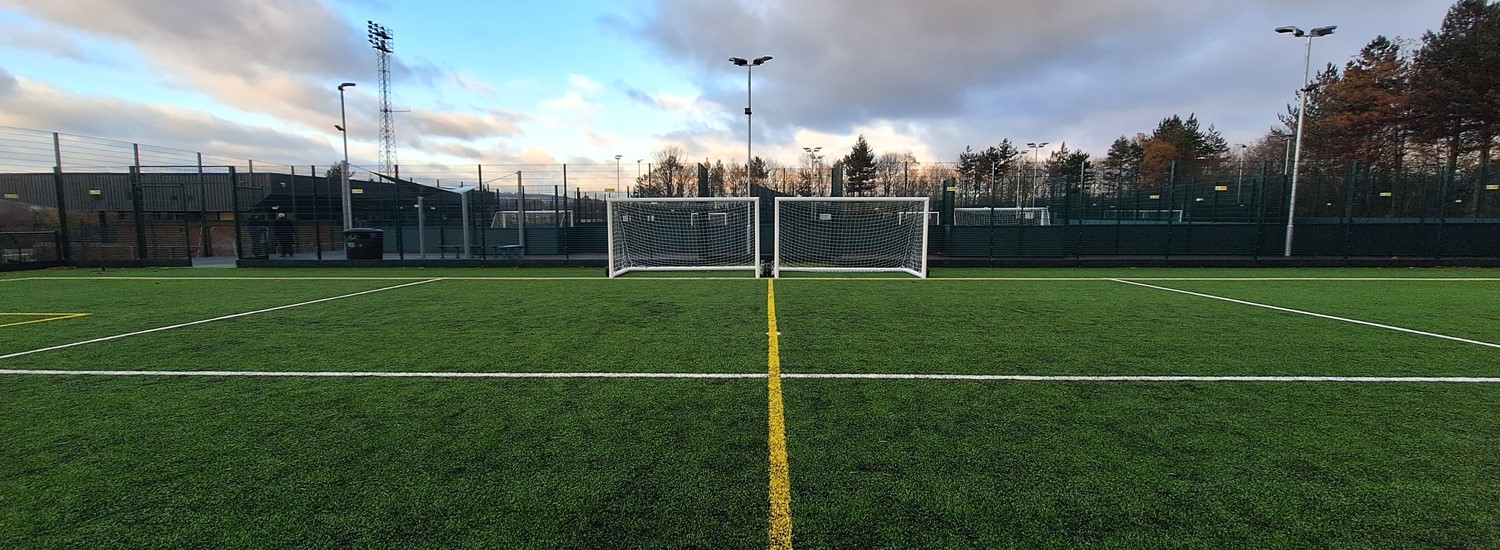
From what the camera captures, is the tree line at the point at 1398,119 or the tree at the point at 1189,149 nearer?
the tree line at the point at 1398,119

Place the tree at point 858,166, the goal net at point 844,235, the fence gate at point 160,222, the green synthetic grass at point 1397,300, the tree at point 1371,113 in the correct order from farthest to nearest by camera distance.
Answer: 1. the tree at point 858,166
2. the tree at point 1371,113
3. the fence gate at point 160,222
4. the goal net at point 844,235
5. the green synthetic grass at point 1397,300

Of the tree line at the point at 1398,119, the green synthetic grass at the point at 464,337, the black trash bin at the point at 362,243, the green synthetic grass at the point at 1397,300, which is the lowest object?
the green synthetic grass at the point at 464,337

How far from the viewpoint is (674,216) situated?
17.5 metres

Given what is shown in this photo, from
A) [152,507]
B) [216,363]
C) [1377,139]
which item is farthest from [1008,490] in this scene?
[1377,139]

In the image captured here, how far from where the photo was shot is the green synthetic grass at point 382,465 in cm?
225

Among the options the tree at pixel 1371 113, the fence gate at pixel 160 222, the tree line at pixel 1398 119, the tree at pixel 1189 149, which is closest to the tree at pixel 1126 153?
the tree at pixel 1189 149

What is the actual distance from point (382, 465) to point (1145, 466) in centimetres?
378

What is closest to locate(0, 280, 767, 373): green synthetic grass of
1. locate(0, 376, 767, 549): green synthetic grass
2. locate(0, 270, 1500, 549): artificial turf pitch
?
locate(0, 270, 1500, 549): artificial turf pitch

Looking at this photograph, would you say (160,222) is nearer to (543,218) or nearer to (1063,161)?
(543,218)

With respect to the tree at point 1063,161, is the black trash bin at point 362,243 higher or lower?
lower

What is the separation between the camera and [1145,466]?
2789 millimetres

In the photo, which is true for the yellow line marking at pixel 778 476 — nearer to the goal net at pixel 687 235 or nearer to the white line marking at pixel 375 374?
the white line marking at pixel 375 374

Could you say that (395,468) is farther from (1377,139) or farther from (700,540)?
(1377,139)

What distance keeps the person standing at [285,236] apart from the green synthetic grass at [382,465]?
58.3ft
